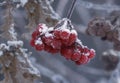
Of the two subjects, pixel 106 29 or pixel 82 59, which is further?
pixel 106 29

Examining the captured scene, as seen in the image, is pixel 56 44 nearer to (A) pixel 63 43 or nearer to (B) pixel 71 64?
(A) pixel 63 43

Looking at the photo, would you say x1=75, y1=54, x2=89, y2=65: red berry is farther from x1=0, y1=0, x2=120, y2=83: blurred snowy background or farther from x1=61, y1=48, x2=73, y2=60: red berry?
x1=0, y1=0, x2=120, y2=83: blurred snowy background

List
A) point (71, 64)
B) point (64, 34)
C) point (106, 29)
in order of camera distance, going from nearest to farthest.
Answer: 1. point (64, 34)
2. point (106, 29)
3. point (71, 64)

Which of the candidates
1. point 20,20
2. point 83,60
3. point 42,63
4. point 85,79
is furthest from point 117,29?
point 85,79

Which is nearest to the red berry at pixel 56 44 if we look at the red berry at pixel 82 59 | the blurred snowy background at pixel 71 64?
the red berry at pixel 82 59

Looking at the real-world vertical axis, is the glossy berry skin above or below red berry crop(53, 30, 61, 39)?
below

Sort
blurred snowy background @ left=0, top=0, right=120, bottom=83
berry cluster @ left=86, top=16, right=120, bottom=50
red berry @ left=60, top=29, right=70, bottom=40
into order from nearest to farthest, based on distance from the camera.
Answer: red berry @ left=60, top=29, right=70, bottom=40, berry cluster @ left=86, top=16, right=120, bottom=50, blurred snowy background @ left=0, top=0, right=120, bottom=83

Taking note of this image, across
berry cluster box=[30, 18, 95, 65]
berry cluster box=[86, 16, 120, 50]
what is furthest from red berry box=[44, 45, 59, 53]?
berry cluster box=[86, 16, 120, 50]

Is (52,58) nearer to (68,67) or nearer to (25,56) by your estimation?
(68,67)

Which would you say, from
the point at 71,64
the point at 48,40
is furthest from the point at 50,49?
the point at 71,64
